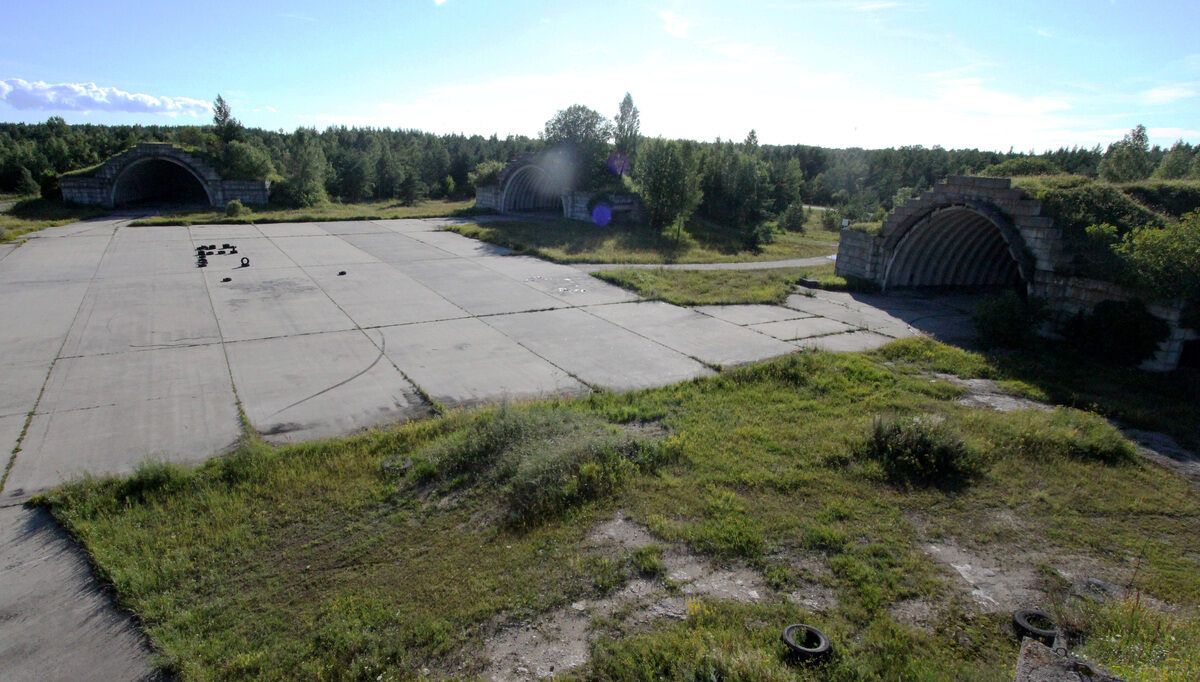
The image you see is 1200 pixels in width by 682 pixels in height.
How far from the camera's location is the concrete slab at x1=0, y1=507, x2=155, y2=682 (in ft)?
19.9

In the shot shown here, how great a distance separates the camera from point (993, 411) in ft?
40.9

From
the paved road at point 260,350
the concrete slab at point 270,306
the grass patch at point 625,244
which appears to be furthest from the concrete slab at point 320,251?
the grass patch at point 625,244

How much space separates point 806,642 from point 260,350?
46.7ft

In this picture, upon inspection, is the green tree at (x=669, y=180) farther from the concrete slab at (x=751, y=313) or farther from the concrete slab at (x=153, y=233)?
the concrete slab at (x=153, y=233)

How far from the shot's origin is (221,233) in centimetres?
3450

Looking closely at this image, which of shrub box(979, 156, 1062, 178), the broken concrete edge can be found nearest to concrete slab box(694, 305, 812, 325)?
shrub box(979, 156, 1062, 178)

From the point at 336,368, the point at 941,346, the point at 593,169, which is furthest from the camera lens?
the point at 593,169

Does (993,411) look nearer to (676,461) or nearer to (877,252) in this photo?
(676,461)

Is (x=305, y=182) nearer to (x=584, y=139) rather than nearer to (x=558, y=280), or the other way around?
(x=584, y=139)

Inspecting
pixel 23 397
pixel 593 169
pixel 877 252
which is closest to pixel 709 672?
pixel 23 397

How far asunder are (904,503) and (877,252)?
17533mm

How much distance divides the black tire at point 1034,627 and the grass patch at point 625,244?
2356cm

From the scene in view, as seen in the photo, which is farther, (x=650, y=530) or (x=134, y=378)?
(x=134, y=378)

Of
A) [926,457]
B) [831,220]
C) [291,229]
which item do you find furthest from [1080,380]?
[831,220]
